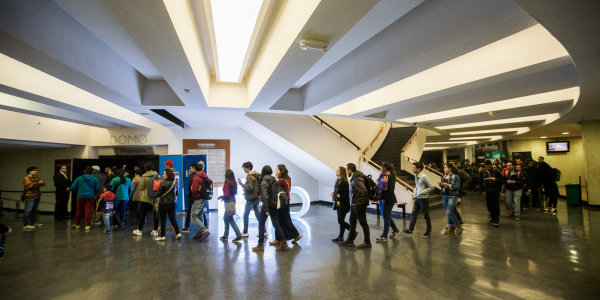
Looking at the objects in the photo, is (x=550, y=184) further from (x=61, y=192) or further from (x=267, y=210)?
(x=61, y=192)

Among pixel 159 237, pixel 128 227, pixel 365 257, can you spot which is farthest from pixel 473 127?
pixel 128 227

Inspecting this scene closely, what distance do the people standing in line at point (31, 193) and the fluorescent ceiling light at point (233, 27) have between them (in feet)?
20.9

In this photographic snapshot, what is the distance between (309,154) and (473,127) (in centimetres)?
695

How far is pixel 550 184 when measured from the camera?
372 inches

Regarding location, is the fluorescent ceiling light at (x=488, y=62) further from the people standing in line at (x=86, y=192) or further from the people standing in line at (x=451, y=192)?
the people standing in line at (x=86, y=192)

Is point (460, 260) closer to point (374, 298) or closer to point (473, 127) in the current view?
point (374, 298)

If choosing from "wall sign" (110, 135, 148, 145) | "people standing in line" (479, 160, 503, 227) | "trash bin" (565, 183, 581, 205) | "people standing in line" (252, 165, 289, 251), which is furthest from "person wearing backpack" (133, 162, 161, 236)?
"trash bin" (565, 183, 581, 205)

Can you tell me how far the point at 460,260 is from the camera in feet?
15.2

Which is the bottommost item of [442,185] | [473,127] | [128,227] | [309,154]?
[128,227]

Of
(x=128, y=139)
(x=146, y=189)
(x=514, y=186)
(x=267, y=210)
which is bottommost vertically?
(x=267, y=210)

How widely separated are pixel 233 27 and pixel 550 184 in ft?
36.7

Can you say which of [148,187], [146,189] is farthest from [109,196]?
[148,187]

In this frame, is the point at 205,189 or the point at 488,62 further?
the point at 205,189

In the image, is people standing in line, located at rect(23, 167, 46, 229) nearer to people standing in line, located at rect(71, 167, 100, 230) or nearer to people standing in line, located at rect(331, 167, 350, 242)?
people standing in line, located at rect(71, 167, 100, 230)
